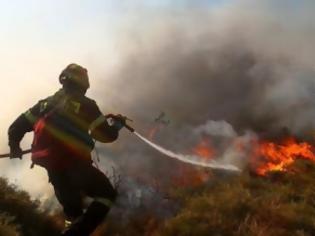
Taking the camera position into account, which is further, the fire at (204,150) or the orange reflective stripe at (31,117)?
the fire at (204,150)

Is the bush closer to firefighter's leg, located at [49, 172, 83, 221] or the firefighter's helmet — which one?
firefighter's leg, located at [49, 172, 83, 221]

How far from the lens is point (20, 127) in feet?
18.8

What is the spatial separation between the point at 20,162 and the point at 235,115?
11.8m

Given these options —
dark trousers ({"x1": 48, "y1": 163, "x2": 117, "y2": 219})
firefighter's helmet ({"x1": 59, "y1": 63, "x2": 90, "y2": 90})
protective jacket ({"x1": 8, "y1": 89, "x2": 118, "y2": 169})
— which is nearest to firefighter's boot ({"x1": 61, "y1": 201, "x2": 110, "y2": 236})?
dark trousers ({"x1": 48, "y1": 163, "x2": 117, "y2": 219})

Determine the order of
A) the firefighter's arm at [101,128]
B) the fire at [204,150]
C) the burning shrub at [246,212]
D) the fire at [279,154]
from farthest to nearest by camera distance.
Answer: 1. the fire at [204,150]
2. the fire at [279,154]
3. the burning shrub at [246,212]
4. the firefighter's arm at [101,128]

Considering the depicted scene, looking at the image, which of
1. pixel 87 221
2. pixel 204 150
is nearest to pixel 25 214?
pixel 87 221

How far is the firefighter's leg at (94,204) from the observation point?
5.39 metres

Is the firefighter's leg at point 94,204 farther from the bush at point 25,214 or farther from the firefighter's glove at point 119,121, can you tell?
the bush at point 25,214

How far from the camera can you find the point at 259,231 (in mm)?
11695

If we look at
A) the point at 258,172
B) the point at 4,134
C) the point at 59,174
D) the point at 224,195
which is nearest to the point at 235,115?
the point at 258,172

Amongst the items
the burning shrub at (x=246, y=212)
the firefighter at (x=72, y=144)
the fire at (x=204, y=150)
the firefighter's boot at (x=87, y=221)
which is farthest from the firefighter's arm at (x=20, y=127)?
the fire at (x=204, y=150)

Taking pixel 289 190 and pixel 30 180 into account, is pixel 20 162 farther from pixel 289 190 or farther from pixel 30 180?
pixel 289 190

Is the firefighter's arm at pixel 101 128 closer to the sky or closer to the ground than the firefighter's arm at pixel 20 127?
closer to the sky

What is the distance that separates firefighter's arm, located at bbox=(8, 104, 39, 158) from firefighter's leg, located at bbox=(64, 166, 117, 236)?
79 cm
